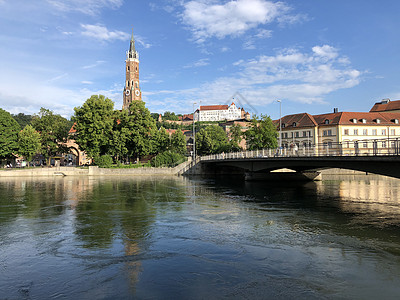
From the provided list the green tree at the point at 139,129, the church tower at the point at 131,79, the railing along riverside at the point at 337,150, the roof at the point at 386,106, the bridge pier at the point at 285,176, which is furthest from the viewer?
the church tower at the point at 131,79

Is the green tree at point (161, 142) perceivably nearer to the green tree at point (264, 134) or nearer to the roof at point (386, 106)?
the green tree at point (264, 134)

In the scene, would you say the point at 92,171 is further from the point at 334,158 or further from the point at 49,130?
the point at 334,158

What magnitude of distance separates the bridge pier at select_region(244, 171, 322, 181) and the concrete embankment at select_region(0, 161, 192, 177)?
77.5ft

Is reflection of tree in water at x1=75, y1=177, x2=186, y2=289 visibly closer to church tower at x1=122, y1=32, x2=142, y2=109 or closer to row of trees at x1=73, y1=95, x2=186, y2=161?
row of trees at x1=73, y1=95, x2=186, y2=161

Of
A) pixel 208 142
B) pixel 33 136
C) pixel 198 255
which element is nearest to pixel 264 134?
pixel 208 142

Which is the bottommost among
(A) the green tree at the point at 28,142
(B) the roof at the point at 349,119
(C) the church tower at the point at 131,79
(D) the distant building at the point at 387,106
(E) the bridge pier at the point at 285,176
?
(E) the bridge pier at the point at 285,176

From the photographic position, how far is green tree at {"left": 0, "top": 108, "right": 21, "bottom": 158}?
7325 centimetres

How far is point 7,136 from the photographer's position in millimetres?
74438

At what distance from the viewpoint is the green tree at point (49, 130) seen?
8175 centimetres

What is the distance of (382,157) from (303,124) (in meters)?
69.4

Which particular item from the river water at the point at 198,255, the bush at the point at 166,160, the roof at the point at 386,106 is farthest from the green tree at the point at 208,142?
the river water at the point at 198,255

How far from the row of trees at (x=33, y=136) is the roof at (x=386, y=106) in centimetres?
9143

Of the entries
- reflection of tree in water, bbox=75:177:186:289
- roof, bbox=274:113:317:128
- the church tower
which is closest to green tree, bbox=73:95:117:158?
roof, bbox=274:113:317:128

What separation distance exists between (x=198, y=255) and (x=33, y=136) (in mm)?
74437
